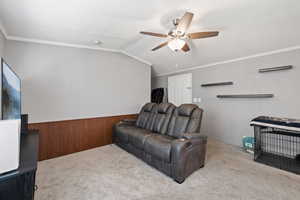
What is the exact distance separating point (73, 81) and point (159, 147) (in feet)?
8.14

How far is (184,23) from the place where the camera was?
2.04 meters

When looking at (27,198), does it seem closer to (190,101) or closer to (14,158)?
(14,158)

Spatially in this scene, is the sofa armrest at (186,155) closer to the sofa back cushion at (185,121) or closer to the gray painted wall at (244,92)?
the sofa back cushion at (185,121)

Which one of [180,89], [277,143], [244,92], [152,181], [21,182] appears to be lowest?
[152,181]

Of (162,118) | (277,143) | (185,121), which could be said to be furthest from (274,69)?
(162,118)

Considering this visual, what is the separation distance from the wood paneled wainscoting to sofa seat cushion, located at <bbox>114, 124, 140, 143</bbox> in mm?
429

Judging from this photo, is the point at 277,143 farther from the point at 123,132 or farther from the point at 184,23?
the point at 123,132

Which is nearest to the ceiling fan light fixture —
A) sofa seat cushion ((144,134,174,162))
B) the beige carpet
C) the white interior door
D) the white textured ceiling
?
the white textured ceiling

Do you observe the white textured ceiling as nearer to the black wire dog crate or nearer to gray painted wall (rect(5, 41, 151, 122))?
gray painted wall (rect(5, 41, 151, 122))

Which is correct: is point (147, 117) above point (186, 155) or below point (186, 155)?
above

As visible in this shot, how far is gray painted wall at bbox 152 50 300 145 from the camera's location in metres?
2.88

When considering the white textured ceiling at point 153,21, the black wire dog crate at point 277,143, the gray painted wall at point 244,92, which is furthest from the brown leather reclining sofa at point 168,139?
the white textured ceiling at point 153,21

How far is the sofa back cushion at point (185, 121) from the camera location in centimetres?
274

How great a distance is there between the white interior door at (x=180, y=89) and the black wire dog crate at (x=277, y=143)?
2.11 m
